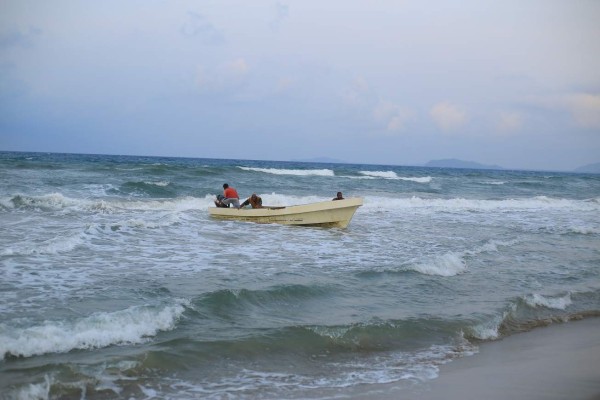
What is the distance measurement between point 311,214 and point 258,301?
924cm

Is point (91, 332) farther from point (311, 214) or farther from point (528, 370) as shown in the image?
point (311, 214)

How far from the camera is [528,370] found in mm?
6414

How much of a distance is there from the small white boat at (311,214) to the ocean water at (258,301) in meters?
0.46

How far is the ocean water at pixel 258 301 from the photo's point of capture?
5965 mm

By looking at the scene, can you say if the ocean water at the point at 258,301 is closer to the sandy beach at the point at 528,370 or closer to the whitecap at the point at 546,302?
the whitecap at the point at 546,302

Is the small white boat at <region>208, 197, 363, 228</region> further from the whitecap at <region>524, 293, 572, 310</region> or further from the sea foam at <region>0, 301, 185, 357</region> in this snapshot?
the sea foam at <region>0, 301, 185, 357</region>

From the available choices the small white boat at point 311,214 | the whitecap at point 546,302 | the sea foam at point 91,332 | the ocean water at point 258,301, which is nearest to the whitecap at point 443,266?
the ocean water at point 258,301

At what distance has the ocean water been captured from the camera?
596 centimetres

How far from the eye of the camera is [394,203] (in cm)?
2800

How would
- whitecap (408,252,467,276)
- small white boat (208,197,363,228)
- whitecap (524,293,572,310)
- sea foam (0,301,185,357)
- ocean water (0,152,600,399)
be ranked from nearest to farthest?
1. ocean water (0,152,600,399)
2. sea foam (0,301,185,357)
3. whitecap (524,293,572,310)
4. whitecap (408,252,467,276)
5. small white boat (208,197,363,228)

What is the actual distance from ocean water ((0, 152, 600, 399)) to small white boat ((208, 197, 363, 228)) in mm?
459

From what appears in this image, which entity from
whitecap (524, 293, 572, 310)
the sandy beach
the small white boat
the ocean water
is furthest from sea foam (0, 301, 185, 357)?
the small white boat

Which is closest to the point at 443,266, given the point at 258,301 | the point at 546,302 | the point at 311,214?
the point at 546,302

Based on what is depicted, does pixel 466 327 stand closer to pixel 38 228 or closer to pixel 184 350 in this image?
pixel 184 350
